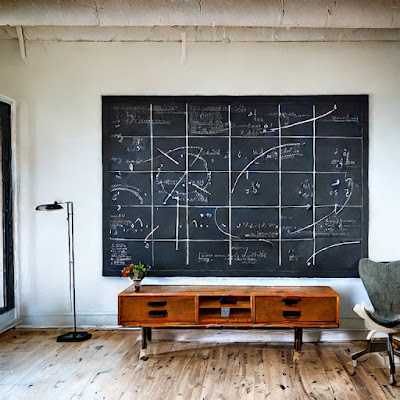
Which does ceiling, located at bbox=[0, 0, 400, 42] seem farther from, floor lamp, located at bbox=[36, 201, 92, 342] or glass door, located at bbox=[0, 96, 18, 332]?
floor lamp, located at bbox=[36, 201, 92, 342]

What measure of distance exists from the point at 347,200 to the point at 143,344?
227 cm

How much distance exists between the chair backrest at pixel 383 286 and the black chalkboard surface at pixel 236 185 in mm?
498

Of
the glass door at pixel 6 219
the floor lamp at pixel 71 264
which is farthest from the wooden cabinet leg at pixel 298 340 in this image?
the glass door at pixel 6 219

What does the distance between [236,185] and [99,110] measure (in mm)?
1507

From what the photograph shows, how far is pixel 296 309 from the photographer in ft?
12.3

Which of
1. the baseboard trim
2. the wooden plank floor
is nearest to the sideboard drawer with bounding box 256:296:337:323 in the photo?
the wooden plank floor

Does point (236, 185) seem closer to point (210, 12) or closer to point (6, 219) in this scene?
point (210, 12)

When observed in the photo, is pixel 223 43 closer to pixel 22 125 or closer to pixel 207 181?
pixel 207 181

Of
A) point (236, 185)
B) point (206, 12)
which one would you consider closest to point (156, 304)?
point (236, 185)

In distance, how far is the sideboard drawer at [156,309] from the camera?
378cm

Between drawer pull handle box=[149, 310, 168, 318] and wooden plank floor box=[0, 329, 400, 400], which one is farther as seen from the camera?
drawer pull handle box=[149, 310, 168, 318]

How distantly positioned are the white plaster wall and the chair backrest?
21.5 inches

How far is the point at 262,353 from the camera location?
12.7 ft

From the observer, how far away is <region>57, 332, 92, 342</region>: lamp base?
13.5 ft
